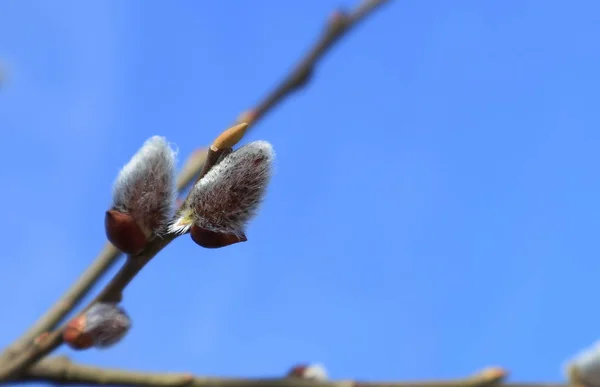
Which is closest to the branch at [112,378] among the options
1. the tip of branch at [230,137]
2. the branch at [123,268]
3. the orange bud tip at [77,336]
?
the branch at [123,268]

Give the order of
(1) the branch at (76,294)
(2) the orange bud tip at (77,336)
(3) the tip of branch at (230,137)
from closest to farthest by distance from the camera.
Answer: (3) the tip of branch at (230,137) < (2) the orange bud tip at (77,336) < (1) the branch at (76,294)

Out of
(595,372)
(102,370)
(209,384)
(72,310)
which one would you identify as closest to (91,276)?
(72,310)

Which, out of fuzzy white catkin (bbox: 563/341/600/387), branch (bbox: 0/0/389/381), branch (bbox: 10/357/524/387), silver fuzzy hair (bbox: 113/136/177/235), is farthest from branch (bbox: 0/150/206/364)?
fuzzy white catkin (bbox: 563/341/600/387)

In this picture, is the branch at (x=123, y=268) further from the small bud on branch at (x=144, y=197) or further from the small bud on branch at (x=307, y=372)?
the small bud on branch at (x=307, y=372)

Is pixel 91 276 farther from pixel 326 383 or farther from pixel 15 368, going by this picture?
pixel 326 383

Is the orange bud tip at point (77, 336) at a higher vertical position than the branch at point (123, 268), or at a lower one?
lower

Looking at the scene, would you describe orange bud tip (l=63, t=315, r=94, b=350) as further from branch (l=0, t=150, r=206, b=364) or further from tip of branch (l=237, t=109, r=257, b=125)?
tip of branch (l=237, t=109, r=257, b=125)
